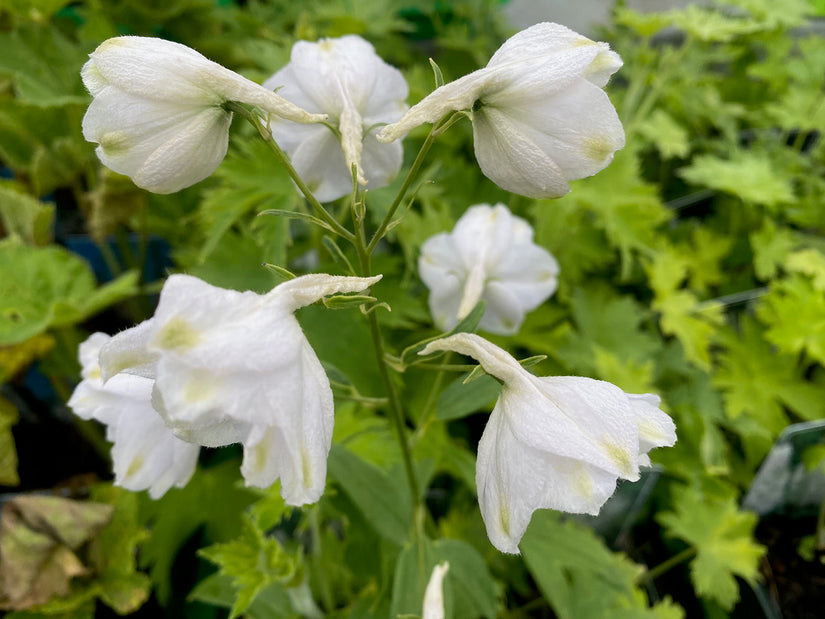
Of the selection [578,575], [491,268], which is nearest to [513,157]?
[491,268]

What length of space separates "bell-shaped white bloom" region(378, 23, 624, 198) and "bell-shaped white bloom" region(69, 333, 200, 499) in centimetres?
30

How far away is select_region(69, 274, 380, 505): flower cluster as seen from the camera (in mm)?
305

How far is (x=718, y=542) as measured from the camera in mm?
935

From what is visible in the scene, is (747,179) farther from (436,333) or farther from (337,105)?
(337,105)

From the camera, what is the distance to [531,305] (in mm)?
794

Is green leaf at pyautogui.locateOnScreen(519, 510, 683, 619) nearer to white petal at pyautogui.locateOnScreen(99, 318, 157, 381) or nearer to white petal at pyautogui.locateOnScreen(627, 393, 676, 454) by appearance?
white petal at pyautogui.locateOnScreen(627, 393, 676, 454)

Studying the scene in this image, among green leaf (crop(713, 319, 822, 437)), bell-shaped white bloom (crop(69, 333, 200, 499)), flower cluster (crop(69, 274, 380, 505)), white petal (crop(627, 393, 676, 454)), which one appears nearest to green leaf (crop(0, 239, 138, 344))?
bell-shaped white bloom (crop(69, 333, 200, 499))

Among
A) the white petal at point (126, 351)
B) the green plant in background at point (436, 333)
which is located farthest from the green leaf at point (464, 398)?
the white petal at point (126, 351)

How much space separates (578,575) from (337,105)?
2.37 feet

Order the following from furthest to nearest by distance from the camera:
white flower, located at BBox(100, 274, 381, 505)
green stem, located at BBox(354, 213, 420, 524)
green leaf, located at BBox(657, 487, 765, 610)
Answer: green leaf, located at BBox(657, 487, 765, 610) → green stem, located at BBox(354, 213, 420, 524) → white flower, located at BBox(100, 274, 381, 505)

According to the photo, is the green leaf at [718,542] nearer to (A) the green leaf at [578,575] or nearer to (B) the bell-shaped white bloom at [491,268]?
(A) the green leaf at [578,575]

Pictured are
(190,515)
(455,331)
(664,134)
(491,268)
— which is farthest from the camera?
(664,134)

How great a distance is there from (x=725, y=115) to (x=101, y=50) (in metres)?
1.38

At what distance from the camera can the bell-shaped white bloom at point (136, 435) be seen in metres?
0.51
